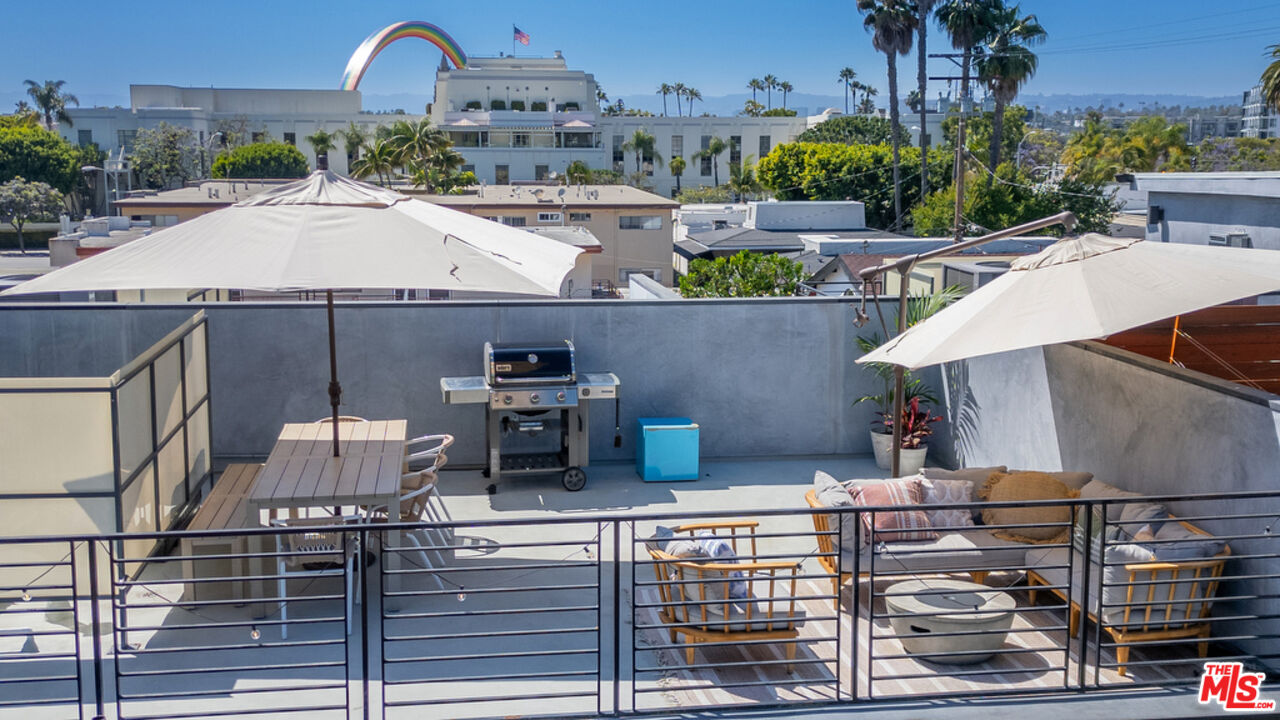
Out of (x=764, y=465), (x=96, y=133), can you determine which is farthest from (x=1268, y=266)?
(x=96, y=133)

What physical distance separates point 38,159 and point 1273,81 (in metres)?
65.0

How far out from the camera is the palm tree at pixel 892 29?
4734 cm

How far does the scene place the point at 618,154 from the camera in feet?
292

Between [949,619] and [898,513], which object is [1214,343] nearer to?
[898,513]

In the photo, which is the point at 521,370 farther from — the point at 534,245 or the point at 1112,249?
the point at 1112,249

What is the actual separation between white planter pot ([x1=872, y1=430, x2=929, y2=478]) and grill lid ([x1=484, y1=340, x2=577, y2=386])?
2.81 metres

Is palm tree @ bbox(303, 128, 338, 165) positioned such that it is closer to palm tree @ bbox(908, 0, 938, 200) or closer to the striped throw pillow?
palm tree @ bbox(908, 0, 938, 200)

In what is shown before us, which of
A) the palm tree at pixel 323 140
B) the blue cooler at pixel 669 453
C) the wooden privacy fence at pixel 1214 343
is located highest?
the palm tree at pixel 323 140

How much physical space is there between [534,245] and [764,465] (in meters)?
3.68

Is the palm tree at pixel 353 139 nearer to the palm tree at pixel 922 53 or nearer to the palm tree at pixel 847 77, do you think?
the palm tree at pixel 922 53

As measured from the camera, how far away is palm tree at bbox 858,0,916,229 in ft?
155

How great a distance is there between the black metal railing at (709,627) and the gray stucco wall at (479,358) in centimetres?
293

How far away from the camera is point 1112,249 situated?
555 cm

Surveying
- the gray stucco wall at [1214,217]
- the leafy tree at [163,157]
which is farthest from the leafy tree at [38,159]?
the gray stucco wall at [1214,217]
